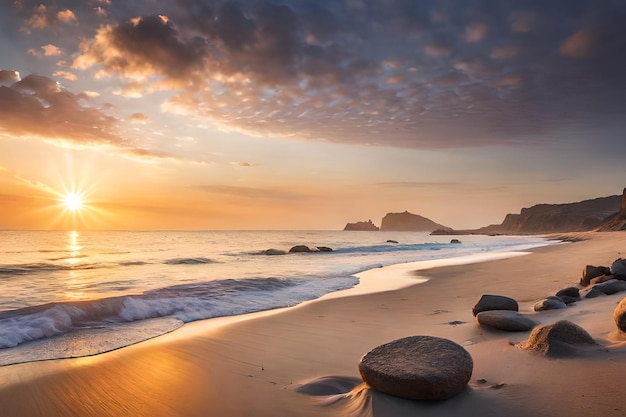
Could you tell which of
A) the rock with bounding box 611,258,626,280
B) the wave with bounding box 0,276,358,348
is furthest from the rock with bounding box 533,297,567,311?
the wave with bounding box 0,276,358,348

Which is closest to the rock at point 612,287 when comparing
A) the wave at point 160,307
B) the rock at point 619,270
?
the rock at point 619,270

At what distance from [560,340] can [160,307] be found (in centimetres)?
831

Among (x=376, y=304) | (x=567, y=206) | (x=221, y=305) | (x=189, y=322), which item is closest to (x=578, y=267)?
(x=376, y=304)

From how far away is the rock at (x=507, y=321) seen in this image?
5.43 m

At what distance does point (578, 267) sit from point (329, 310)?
1086 cm

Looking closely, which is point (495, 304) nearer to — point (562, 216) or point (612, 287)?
point (612, 287)

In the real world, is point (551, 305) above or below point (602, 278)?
below

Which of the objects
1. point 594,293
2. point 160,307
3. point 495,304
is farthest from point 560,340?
point 160,307

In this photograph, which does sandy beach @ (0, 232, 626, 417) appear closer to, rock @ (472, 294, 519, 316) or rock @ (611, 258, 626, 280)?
rock @ (472, 294, 519, 316)

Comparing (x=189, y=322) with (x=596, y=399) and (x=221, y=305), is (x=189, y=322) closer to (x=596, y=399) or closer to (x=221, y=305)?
(x=221, y=305)

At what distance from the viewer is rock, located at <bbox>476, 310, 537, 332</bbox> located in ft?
17.8

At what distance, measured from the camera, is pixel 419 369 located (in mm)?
3480

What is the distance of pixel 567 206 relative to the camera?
159 meters

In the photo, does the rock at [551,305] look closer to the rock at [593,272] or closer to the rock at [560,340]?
the rock at [560,340]
